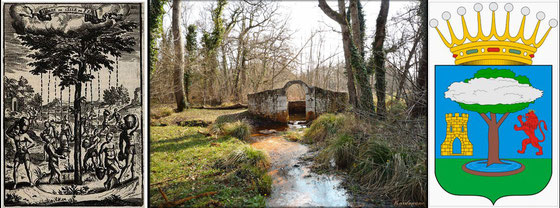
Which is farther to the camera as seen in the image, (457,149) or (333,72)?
(333,72)

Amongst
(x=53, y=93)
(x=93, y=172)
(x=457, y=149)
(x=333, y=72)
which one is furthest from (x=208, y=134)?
(x=457, y=149)

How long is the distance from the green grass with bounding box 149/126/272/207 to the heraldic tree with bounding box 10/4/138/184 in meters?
0.65

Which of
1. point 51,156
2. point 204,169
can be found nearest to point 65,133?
point 51,156

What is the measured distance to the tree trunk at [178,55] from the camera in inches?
113

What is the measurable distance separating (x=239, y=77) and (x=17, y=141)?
7.63 feet

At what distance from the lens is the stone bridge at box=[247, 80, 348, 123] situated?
3.68 m

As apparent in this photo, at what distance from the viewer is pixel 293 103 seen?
4.10 m

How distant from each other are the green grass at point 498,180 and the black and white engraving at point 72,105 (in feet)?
8.85

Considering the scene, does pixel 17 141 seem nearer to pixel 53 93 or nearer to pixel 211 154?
pixel 53 93

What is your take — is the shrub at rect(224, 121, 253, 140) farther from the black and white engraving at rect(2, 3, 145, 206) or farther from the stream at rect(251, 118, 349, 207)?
the black and white engraving at rect(2, 3, 145, 206)

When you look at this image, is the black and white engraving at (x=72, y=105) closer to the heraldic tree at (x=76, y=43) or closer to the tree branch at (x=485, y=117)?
the heraldic tree at (x=76, y=43)

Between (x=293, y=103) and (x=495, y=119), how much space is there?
2701 mm

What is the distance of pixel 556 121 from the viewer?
1965 mm

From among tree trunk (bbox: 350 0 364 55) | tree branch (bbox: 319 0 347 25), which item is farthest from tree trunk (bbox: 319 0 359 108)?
tree trunk (bbox: 350 0 364 55)
